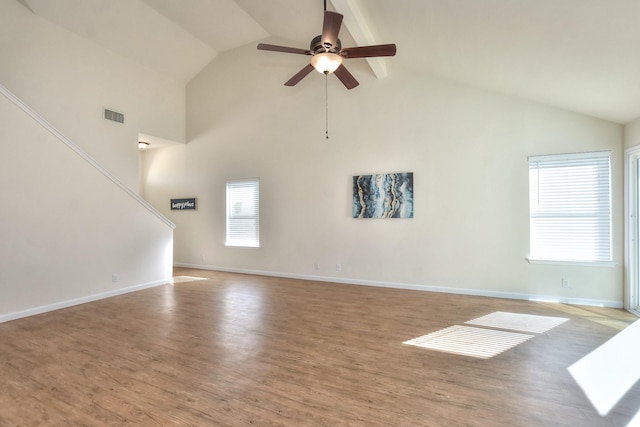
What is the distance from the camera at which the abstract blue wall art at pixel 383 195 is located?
5398 millimetres

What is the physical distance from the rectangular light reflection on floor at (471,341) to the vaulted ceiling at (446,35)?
285cm

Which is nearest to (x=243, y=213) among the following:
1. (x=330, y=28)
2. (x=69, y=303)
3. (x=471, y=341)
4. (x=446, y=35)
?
(x=69, y=303)

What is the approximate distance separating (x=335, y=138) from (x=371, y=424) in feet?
16.0

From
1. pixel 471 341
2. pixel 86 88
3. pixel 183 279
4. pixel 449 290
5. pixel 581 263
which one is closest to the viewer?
pixel 471 341

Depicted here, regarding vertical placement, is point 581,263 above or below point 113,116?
below

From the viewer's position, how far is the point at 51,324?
3734mm

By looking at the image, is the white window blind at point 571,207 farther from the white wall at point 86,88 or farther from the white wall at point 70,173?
the white wall at point 86,88

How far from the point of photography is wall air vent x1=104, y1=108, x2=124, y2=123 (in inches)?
246

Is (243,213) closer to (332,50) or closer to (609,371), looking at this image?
(332,50)

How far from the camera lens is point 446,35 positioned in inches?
148

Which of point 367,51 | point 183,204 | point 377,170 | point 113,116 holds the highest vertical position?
point 113,116

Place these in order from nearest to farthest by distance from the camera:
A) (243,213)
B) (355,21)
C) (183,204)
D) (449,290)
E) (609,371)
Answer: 1. (609,371)
2. (355,21)
3. (449,290)
4. (243,213)
5. (183,204)

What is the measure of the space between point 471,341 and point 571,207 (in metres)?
2.75

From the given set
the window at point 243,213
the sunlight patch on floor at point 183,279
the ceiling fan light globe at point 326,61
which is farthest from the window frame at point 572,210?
the sunlight patch on floor at point 183,279
